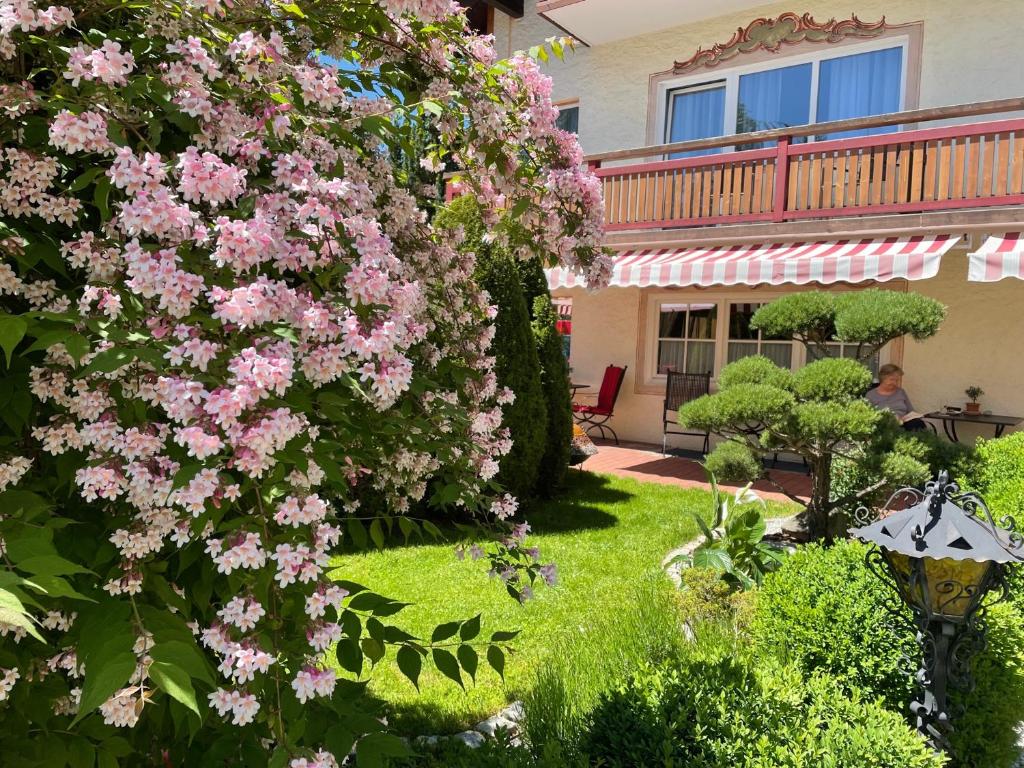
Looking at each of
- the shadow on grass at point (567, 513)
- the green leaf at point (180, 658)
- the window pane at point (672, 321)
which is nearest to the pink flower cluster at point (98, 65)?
the green leaf at point (180, 658)

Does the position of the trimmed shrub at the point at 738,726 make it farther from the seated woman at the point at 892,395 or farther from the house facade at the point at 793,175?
the house facade at the point at 793,175

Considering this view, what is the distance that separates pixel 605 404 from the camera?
11516 millimetres

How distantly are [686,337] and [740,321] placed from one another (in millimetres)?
893

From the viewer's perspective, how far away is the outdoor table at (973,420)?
27.8ft

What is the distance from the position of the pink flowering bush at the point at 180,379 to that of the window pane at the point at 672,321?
10.3m

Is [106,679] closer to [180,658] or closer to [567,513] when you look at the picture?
[180,658]

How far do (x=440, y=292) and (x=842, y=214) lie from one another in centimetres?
787

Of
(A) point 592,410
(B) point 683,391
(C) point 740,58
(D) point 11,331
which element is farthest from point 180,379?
(C) point 740,58

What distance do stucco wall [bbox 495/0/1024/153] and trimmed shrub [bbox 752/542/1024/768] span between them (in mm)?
8468

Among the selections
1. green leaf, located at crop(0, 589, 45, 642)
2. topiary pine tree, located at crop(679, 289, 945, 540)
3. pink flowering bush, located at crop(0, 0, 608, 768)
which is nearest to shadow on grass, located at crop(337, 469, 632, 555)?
topiary pine tree, located at crop(679, 289, 945, 540)

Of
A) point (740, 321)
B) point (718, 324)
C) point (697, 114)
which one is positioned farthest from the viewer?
point (697, 114)

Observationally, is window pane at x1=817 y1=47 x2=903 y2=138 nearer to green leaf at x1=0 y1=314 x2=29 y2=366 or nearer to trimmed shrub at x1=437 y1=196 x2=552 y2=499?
trimmed shrub at x1=437 y1=196 x2=552 y2=499

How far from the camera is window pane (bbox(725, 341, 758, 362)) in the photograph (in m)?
11.0

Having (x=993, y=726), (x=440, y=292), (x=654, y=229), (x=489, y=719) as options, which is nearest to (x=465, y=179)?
(x=440, y=292)
